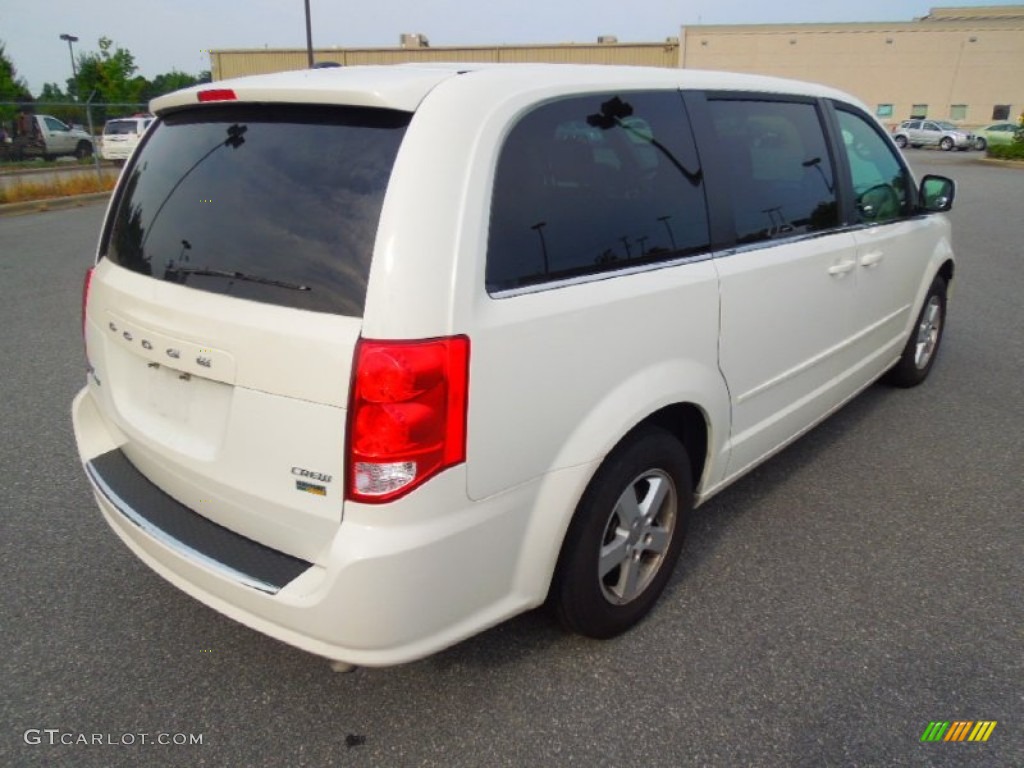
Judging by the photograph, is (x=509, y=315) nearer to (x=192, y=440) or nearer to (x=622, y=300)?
(x=622, y=300)

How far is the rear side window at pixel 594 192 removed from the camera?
77.4 inches

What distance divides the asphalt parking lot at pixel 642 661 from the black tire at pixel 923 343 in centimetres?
122

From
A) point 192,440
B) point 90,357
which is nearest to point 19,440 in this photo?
point 90,357

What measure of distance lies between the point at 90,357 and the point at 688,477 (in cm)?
218

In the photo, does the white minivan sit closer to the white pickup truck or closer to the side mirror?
the side mirror

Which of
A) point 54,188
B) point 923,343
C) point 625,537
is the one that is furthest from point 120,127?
point 625,537

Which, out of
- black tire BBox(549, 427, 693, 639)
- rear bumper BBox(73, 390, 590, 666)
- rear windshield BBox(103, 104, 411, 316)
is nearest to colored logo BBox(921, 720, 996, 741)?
black tire BBox(549, 427, 693, 639)

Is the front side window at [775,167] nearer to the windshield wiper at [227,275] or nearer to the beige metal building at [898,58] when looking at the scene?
the windshield wiper at [227,275]

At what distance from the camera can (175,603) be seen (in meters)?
2.70

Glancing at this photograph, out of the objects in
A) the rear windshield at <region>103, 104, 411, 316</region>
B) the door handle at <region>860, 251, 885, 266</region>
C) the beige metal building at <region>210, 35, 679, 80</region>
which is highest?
the beige metal building at <region>210, 35, 679, 80</region>

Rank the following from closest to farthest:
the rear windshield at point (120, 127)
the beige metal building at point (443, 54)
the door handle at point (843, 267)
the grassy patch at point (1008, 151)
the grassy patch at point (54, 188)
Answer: the door handle at point (843, 267) < the grassy patch at point (54, 188) < the rear windshield at point (120, 127) < the grassy patch at point (1008, 151) < the beige metal building at point (443, 54)

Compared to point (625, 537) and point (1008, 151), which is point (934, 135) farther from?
point (625, 537)

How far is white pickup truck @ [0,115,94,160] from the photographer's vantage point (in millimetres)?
20688

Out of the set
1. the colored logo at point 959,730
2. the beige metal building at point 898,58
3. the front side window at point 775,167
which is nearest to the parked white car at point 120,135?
the front side window at point 775,167
